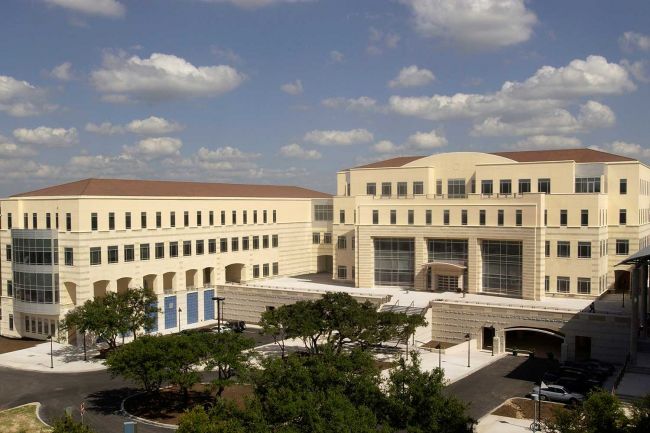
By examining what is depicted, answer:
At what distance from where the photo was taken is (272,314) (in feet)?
163

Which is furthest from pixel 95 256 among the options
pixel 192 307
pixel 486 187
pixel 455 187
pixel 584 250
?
pixel 584 250

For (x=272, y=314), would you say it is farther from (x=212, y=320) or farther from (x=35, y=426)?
(x=212, y=320)

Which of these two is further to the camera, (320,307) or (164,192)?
(164,192)

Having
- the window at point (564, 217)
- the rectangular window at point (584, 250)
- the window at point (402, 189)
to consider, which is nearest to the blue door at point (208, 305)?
the window at point (402, 189)

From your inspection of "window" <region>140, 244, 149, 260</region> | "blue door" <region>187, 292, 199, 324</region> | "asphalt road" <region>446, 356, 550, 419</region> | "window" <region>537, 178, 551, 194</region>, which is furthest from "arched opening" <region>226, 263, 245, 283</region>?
"window" <region>537, 178, 551, 194</region>

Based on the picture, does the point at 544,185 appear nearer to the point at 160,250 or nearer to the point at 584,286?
the point at 584,286

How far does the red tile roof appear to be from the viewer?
2500 inches

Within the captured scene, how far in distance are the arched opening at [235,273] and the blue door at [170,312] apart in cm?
1179

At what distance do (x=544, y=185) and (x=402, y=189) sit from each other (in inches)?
670

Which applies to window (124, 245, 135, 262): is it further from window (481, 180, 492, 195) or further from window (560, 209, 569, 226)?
window (560, 209, 569, 226)

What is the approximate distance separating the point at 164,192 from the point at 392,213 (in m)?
26.4

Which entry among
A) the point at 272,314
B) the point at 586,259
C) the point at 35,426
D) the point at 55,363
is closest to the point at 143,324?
the point at 55,363

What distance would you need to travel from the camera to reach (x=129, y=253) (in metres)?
63.5

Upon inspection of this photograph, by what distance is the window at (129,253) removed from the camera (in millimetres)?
63156
